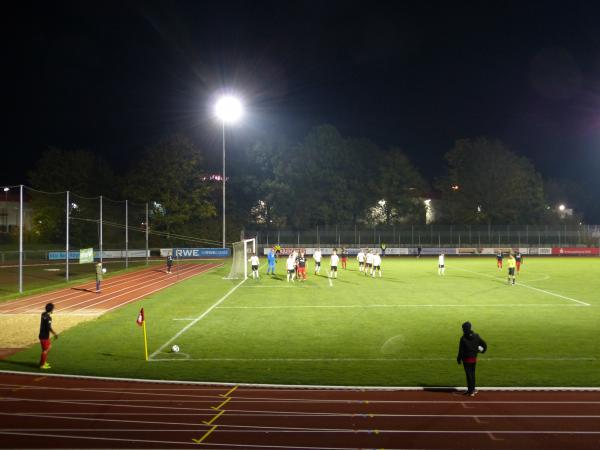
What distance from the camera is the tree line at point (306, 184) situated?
2559 inches

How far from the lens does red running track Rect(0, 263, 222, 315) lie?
894 inches

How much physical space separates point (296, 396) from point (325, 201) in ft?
207

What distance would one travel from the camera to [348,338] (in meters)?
15.9

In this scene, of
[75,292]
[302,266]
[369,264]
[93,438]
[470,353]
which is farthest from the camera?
[369,264]

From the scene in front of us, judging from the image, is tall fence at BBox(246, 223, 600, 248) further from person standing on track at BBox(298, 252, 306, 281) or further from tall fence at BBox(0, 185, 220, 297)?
person standing on track at BBox(298, 252, 306, 281)

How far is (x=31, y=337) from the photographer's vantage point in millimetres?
16750

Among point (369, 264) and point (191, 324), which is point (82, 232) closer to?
point (369, 264)

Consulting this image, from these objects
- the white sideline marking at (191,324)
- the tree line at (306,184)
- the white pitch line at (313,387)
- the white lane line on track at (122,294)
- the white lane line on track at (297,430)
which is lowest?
the white pitch line at (313,387)

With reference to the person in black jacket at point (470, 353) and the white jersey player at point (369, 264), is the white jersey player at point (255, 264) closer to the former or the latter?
the white jersey player at point (369, 264)

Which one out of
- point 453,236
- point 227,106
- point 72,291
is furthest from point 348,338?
point 453,236

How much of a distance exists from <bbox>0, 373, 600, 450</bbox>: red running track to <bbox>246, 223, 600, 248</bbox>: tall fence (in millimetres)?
58250

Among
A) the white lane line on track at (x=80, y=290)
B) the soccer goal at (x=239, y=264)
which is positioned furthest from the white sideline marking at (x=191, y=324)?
the white lane line on track at (x=80, y=290)

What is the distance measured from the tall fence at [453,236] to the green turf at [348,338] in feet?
138

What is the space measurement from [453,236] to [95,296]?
54.5 metres
